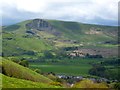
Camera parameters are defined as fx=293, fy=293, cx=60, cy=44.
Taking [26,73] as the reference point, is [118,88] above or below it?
below

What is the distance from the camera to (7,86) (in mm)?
35094

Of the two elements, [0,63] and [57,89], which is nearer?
[57,89]

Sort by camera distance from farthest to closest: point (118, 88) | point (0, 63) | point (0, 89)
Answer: point (118, 88) < point (0, 63) < point (0, 89)

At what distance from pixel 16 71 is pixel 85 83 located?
103 ft

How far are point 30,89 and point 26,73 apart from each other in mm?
31026

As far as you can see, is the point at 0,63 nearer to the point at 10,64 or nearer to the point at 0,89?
the point at 10,64

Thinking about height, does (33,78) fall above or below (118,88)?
above

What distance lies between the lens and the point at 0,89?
105ft

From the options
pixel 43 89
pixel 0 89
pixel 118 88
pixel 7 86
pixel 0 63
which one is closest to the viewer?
pixel 0 89

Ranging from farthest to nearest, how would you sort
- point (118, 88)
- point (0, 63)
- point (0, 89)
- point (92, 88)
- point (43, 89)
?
point (118, 88), point (92, 88), point (0, 63), point (43, 89), point (0, 89)

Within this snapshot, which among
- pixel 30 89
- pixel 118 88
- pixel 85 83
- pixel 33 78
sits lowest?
pixel 118 88

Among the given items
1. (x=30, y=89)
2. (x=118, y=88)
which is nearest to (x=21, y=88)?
(x=30, y=89)

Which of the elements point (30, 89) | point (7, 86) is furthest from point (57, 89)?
point (7, 86)

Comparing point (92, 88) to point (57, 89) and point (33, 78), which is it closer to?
point (33, 78)
